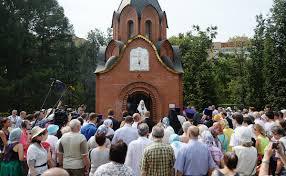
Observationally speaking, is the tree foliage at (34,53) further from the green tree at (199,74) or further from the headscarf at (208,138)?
the headscarf at (208,138)

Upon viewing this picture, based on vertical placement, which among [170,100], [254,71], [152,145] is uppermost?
[254,71]

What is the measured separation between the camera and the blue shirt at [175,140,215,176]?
759 centimetres

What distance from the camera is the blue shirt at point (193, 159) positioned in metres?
7.59

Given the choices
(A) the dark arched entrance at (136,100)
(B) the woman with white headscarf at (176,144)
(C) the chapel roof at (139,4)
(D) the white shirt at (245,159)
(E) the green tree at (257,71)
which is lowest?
(D) the white shirt at (245,159)

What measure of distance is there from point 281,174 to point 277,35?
34445 mm

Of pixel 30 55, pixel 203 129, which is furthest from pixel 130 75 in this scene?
pixel 203 129

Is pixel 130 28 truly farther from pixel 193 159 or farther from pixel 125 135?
pixel 193 159

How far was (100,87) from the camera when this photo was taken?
28844 mm

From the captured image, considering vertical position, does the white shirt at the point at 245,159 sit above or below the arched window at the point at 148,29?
below

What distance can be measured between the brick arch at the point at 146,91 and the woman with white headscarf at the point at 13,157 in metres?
20.3

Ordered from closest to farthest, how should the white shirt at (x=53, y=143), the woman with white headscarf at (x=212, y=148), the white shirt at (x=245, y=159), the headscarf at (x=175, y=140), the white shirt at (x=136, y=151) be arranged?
the white shirt at (x=245, y=159)
the woman with white headscarf at (x=212, y=148)
the white shirt at (x=136, y=151)
the headscarf at (x=175, y=140)
the white shirt at (x=53, y=143)

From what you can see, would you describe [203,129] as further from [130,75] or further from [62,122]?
[130,75]

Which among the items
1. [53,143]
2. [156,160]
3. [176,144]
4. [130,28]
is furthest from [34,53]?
[156,160]

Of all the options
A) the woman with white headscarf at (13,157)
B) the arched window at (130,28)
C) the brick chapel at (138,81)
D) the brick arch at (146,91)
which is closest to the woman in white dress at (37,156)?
the woman with white headscarf at (13,157)
